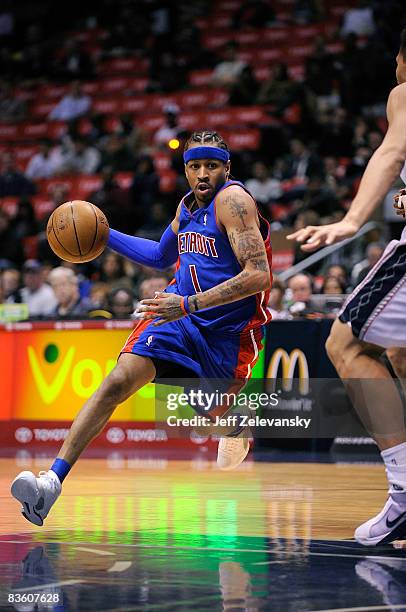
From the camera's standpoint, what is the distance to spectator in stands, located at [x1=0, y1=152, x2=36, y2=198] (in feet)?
66.7

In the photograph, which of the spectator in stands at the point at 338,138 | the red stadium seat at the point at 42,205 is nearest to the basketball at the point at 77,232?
the spectator in stands at the point at 338,138

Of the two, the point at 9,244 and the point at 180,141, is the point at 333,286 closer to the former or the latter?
the point at 180,141

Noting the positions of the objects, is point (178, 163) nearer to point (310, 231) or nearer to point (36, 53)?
point (36, 53)

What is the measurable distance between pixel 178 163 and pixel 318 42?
3.13 meters

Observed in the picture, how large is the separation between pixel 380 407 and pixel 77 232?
202 centimetres

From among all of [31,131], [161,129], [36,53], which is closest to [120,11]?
[36,53]

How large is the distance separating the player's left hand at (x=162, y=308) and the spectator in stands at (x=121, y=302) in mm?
6873

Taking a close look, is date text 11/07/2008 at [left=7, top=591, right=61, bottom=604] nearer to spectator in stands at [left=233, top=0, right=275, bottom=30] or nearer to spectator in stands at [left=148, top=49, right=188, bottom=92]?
spectator in stands at [left=148, top=49, right=188, bottom=92]

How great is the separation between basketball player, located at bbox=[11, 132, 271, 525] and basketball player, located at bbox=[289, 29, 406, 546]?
0.98 meters

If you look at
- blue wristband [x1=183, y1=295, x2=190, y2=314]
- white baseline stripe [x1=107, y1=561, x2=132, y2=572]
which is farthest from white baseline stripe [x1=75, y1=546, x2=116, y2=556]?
blue wristband [x1=183, y1=295, x2=190, y2=314]

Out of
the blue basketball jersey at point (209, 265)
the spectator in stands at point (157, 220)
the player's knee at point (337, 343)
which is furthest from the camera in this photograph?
the spectator in stands at point (157, 220)

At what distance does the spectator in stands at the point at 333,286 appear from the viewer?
12398mm

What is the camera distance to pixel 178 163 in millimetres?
18359

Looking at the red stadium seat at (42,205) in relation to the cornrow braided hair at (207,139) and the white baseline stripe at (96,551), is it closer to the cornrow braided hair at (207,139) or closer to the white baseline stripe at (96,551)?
the cornrow braided hair at (207,139)
